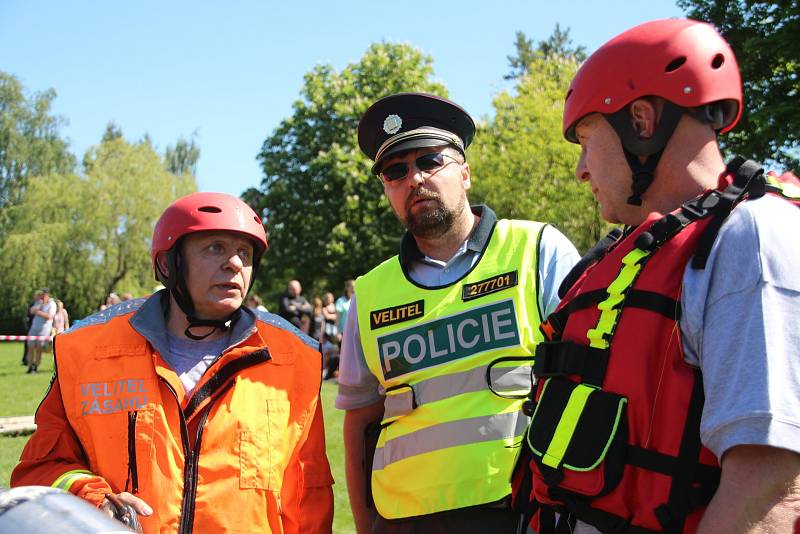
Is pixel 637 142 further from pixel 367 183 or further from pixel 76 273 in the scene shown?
pixel 76 273

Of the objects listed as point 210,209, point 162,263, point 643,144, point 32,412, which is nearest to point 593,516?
point 643,144

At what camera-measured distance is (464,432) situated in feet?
9.54

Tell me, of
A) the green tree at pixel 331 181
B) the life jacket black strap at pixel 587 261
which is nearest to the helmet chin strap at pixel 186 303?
the life jacket black strap at pixel 587 261

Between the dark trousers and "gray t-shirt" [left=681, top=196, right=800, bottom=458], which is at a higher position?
"gray t-shirt" [left=681, top=196, right=800, bottom=458]

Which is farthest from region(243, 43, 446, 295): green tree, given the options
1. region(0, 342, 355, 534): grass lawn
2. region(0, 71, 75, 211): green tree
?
region(0, 71, 75, 211): green tree

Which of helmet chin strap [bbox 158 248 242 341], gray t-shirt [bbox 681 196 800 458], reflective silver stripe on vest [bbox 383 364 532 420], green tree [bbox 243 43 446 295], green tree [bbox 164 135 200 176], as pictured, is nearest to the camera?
gray t-shirt [bbox 681 196 800 458]

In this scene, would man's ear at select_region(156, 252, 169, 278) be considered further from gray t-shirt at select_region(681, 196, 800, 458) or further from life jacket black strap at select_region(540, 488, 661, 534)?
gray t-shirt at select_region(681, 196, 800, 458)

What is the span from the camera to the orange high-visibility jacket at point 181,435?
303 centimetres

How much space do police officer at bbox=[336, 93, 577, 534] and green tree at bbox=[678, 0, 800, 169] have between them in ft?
45.9

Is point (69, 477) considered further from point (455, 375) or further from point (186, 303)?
point (455, 375)

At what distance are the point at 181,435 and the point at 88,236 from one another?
39.2 meters

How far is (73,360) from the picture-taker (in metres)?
3.27

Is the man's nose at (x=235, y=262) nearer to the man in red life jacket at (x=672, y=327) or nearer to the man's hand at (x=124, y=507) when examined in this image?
the man's hand at (x=124, y=507)

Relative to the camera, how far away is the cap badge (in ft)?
11.4
